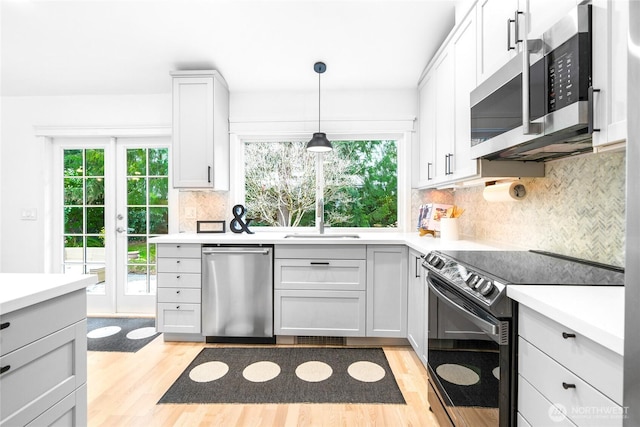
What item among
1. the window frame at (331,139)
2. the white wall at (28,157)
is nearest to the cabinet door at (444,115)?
the window frame at (331,139)

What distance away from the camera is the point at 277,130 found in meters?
3.39

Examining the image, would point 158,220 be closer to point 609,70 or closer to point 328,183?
point 328,183

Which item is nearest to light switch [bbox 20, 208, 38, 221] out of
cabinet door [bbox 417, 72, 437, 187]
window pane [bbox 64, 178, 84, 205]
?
window pane [bbox 64, 178, 84, 205]

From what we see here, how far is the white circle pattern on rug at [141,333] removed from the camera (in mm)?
2939

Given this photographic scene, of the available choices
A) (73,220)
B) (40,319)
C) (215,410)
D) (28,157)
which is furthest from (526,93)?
(28,157)

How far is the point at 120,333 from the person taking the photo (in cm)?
303

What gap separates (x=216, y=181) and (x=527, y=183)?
2502 millimetres

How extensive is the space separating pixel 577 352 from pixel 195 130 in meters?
3.07

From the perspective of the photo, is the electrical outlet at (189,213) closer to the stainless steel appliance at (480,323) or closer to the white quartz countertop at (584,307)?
the stainless steel appliance at (480,323)

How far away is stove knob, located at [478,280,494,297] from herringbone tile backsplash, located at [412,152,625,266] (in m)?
0.65

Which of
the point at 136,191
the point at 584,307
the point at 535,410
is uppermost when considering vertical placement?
the point at 136,191

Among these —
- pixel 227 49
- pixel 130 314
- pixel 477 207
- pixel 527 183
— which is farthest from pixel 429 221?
pixel 130 314

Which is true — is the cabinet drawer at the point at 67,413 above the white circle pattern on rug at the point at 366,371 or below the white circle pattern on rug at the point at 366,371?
above

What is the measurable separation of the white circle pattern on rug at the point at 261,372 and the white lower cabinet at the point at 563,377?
1.60 metres
